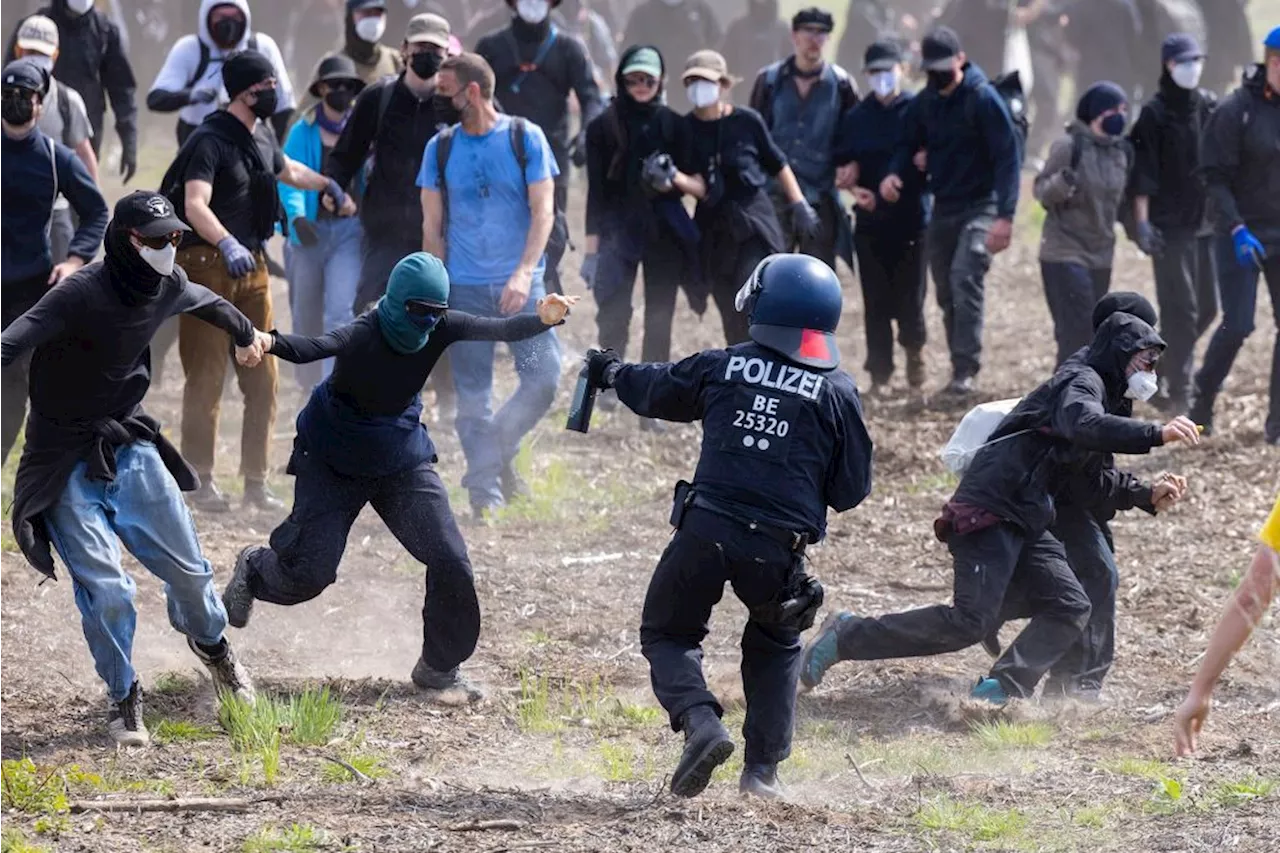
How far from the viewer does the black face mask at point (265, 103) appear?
9.62 m

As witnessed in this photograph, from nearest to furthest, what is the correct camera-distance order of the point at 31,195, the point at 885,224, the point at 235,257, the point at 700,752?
1. the point at 700,752
2. the point at 31,195
3. the point at 235,257
4. the point at 885,224

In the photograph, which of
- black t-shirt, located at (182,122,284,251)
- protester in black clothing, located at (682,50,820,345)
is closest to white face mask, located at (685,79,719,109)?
protester in black clothing, located at (682,50,820,345)

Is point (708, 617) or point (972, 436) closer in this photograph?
point (708, 617)

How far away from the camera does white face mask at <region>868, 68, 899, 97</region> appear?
12.9m

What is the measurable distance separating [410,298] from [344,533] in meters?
0.95

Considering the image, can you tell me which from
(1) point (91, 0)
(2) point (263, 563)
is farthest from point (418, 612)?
(1) point (91, 0)

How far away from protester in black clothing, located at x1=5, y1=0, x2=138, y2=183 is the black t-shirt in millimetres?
2395

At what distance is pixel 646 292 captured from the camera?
1255cm

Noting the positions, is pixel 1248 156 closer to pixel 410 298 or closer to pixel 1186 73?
pixel 1186 73

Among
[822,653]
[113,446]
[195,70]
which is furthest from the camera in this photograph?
[195,70]

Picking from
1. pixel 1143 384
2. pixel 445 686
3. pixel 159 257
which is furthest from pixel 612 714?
pixel 159 257

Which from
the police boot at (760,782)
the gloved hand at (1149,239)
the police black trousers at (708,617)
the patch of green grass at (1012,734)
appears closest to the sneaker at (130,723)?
the police black trousers at (708,617)

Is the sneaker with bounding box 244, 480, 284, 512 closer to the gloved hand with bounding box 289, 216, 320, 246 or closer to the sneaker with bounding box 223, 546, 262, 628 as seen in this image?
the gloved hand with bounding box 289, 216, 320, 246

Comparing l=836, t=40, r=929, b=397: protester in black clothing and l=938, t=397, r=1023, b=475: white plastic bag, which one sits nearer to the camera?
l=938, t=397, r=1023, b=475: white plastic bag
